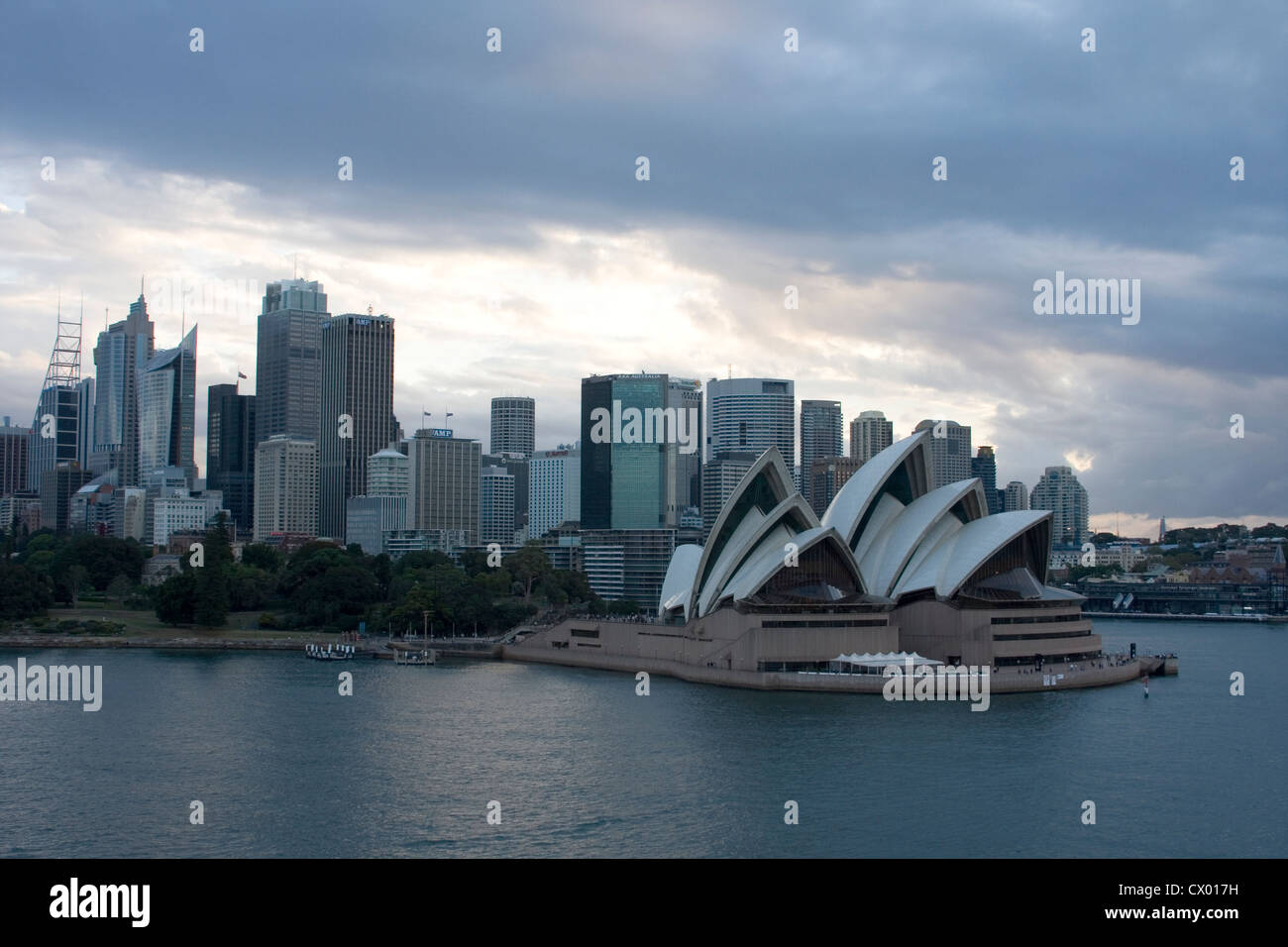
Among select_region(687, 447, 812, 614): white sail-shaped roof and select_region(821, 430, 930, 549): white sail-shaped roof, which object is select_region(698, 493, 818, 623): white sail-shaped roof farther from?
select_region(821, 430, 930, 549): white sail-shaped roof

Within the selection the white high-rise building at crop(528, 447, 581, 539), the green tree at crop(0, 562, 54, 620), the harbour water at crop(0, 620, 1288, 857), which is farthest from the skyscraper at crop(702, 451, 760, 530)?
the harbour water at crop(0, 620, 1288, 857)

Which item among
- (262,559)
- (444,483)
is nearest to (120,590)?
(262,559)

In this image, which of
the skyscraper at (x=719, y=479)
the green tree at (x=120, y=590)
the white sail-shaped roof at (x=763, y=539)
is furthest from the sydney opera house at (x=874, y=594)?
the skyscraper at (x=719, y=479)

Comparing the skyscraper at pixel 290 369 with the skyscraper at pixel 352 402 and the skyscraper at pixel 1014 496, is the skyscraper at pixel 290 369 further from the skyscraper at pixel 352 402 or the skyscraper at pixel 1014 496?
the skyscraper at pixel 1014 496

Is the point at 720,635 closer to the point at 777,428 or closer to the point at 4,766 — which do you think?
the point at 4,766

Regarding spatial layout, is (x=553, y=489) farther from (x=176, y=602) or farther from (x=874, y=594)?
(x=874, y=594)
